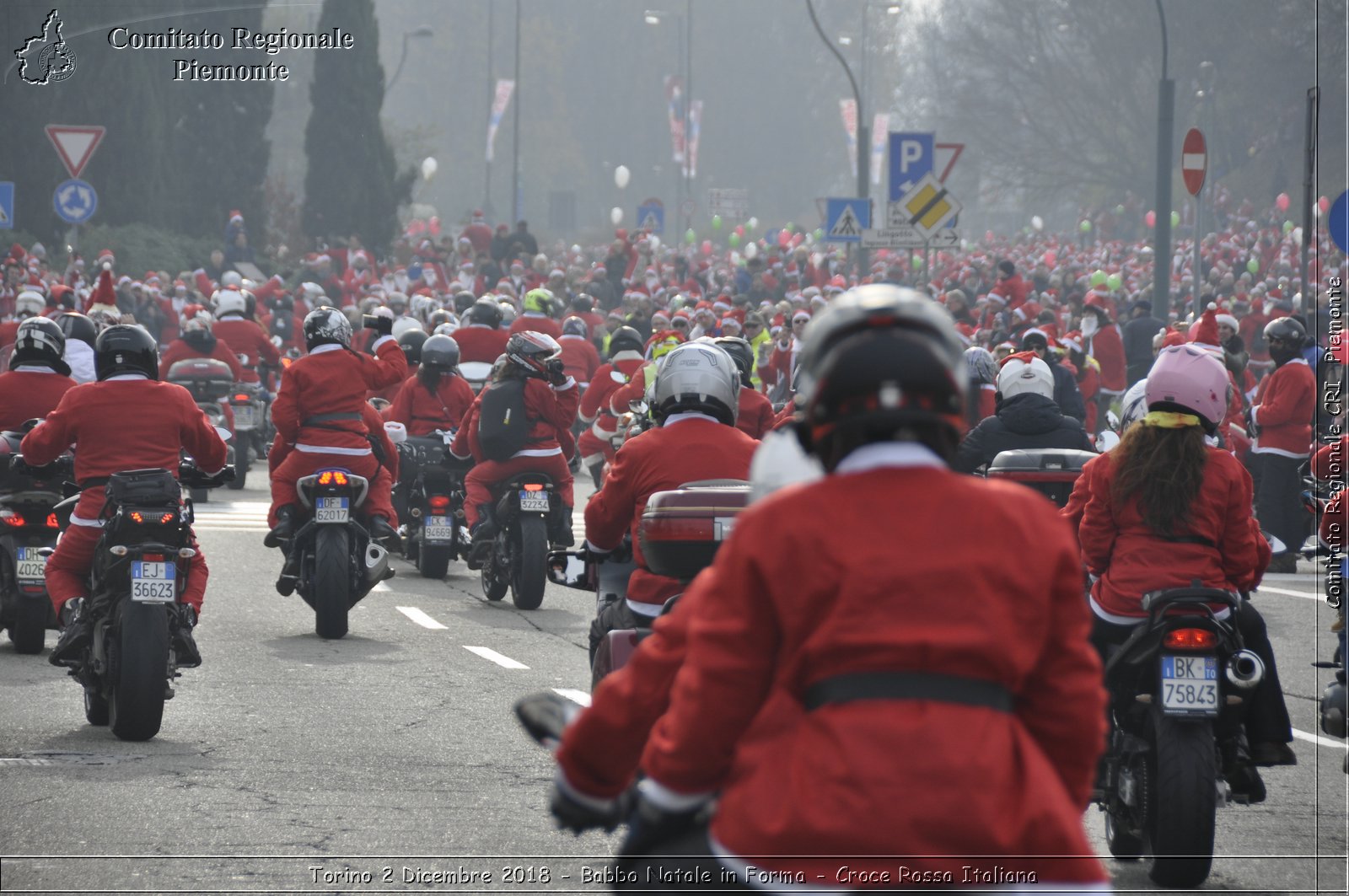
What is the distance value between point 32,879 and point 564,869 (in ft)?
5.22

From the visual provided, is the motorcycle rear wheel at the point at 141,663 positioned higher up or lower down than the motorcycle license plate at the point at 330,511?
lower down

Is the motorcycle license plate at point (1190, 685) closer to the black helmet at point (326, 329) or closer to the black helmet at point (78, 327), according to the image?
the black helmet at point (326, 329)

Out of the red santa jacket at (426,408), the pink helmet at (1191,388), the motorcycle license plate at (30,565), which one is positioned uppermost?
the pink helmet at (1191,388)

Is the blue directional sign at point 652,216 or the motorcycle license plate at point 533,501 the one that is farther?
the blue directional sign at point 652,216

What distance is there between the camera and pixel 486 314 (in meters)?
18.7

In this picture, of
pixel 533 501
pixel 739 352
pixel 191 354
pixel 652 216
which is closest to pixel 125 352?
pixel 739 352

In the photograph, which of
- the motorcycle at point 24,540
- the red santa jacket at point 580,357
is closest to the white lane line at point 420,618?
the motorcycle at point 24,540

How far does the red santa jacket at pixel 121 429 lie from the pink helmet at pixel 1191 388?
4265 millimetres

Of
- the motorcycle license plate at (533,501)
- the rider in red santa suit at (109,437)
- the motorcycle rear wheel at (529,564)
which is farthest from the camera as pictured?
the motorcycle rear wheel at (529,564)

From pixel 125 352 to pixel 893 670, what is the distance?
6922 mm

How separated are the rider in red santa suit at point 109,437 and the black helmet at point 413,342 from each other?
22.3ft

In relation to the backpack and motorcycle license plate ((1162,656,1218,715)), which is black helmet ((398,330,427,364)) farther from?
motorcycle license plate ((1162,656,1218,715))

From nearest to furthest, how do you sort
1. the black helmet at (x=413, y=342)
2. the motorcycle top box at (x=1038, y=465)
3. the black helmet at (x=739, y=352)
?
the motorcycle top box at (x=1038, y=465) → the black helmet at (x=739, y=352) → the black helmet at (x=413, y=342)

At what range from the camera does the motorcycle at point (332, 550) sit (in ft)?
40.4
